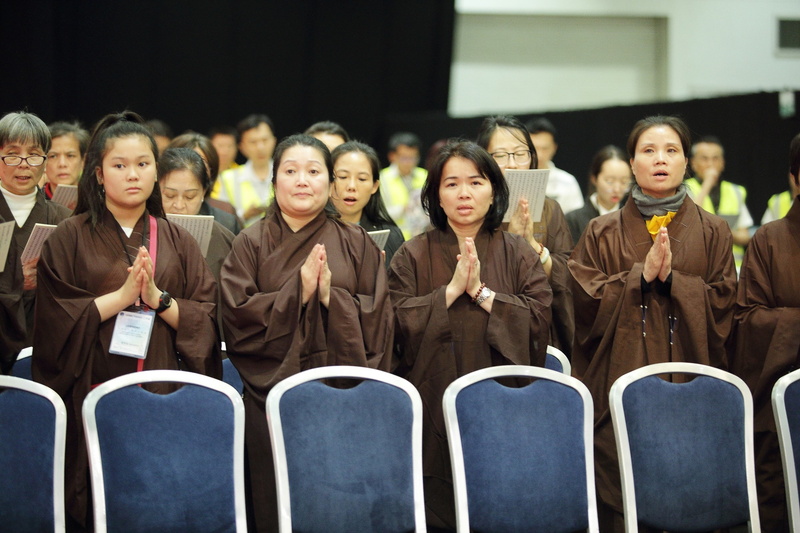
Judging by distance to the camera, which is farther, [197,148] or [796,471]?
[197,148]

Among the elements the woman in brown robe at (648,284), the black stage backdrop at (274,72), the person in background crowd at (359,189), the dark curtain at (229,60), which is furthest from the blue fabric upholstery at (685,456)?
the dark curtain at (229,60)

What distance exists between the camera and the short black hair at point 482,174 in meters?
3.29

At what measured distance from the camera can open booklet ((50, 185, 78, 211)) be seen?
13.4ft

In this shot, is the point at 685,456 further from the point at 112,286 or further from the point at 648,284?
the point at 112,286

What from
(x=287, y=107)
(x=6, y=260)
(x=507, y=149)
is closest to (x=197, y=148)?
(x=6, y=260)

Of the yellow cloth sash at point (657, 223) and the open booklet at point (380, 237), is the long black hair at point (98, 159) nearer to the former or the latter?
the open booklet at point (380, 237)

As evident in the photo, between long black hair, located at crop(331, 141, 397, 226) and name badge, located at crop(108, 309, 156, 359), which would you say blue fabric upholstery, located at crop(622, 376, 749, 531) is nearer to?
name badge, located at crop(108, 309, 156, 359)

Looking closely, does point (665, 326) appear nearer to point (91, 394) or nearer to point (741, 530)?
point (741, 530)

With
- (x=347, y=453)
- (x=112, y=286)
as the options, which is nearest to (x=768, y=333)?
(x=347, y=453)

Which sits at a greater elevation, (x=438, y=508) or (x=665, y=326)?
(x=665, y=326)

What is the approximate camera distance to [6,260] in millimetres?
3457

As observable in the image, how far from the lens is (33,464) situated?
2.48m

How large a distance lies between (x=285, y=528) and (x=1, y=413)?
0.85m

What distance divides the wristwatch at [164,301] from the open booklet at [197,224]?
1.82 ft
